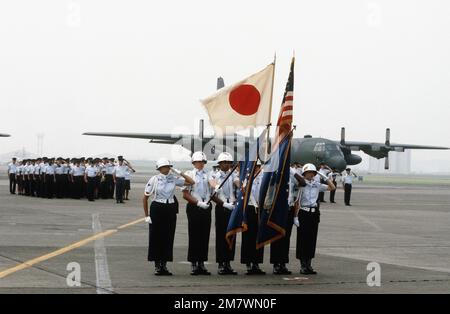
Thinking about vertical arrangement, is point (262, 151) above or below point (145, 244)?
above

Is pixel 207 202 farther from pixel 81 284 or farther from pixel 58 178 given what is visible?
pixel 58 178

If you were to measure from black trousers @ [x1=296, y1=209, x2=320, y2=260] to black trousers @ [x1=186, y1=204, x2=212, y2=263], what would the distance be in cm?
145

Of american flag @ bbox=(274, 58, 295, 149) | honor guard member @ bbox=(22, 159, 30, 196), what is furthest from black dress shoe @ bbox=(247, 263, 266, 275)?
honor guard member @ bbox=(22, 159, 30, 196)

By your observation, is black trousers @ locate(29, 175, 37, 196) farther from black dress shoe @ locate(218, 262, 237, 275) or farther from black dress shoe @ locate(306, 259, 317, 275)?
black dress shoe @ locate(306, 259, 317, 275)

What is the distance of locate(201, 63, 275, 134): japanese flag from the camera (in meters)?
13.2

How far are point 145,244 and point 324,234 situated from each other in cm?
522

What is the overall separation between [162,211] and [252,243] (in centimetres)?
152

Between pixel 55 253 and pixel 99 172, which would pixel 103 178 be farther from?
pixel 55 253

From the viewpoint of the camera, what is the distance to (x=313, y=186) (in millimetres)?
13547

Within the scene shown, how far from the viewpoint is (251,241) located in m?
13.3

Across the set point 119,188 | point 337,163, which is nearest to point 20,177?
point 119,188

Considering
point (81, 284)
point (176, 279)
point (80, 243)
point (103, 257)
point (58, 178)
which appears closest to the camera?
point (81, 284)

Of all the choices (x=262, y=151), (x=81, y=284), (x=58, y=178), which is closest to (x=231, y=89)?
(x=262, y=151)
